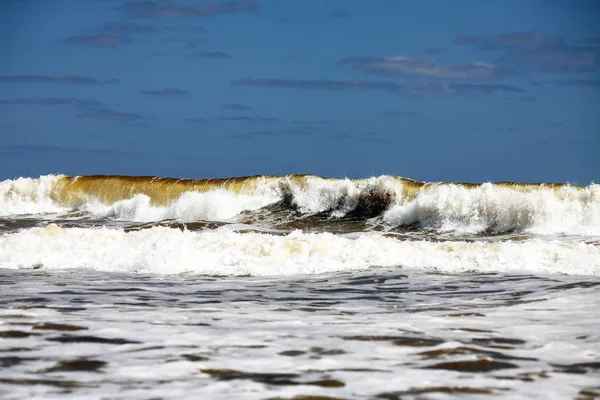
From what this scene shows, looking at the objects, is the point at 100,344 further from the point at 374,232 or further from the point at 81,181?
the point at 81,181

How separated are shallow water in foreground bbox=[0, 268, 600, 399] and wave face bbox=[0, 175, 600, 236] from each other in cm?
1435

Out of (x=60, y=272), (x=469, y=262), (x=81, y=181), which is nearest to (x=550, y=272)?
(x=469, y=262)

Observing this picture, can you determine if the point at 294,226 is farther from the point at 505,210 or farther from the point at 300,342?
the point at 300,342

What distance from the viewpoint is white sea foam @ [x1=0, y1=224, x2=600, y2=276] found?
492 inches

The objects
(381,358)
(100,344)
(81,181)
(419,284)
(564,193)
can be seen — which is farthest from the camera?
(81,181)

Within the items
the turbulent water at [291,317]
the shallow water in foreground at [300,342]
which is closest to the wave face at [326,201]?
the turbulent water at [291,317]

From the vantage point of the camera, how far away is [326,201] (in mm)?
29078

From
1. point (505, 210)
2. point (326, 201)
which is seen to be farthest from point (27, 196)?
point (505, 210)

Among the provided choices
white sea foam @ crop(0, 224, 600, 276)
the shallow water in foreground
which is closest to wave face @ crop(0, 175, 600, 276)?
white sea foam @ crop(0, 224, 600, 276)

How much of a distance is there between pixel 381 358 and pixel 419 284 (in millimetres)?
5174

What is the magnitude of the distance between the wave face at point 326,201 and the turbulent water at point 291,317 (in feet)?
9.51

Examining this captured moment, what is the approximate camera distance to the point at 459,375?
4.88 meters

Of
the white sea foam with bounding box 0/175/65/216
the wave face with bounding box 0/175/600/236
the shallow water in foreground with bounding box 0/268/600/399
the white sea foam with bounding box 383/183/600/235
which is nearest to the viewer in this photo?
the shallow water in foreground with bounding box 0/268/600/399

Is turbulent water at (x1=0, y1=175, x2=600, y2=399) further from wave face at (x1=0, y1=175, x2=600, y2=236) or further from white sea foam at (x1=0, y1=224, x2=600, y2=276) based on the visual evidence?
wave face at (x1=0, y1=175, x2=600, y2=236)
